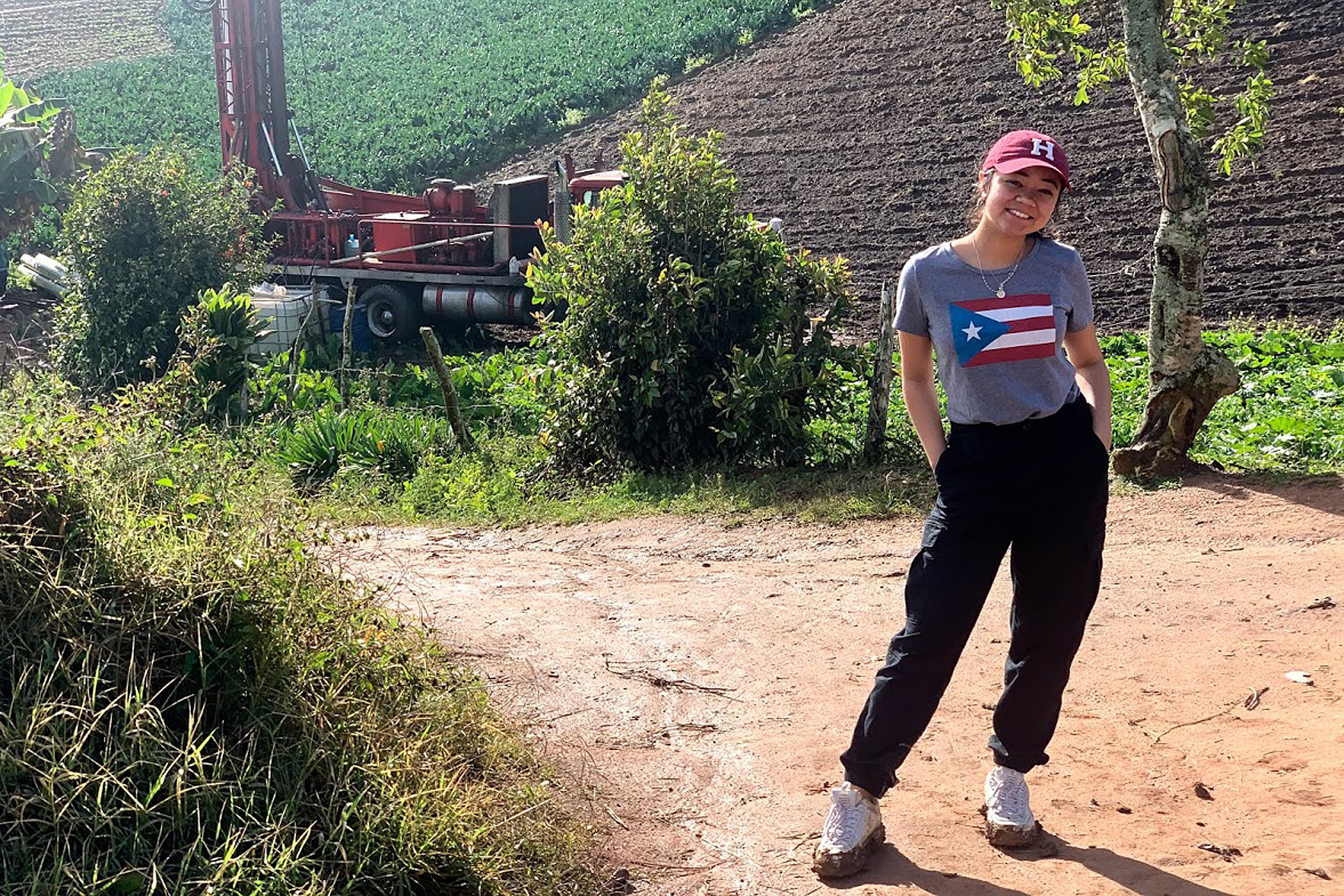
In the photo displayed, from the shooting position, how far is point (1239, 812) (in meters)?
4.05

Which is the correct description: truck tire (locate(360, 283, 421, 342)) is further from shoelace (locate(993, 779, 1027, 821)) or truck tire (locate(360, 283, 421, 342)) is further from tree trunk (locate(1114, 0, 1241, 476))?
shoelace (locate(993, 779, 1027, 821))

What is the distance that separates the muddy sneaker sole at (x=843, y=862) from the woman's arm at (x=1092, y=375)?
4.23 ft

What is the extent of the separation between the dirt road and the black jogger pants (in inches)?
18.0

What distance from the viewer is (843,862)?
12.4 feet

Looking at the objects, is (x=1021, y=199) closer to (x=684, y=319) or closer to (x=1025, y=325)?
(x=1025, y=325)

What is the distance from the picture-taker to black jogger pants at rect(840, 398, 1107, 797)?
3.63m

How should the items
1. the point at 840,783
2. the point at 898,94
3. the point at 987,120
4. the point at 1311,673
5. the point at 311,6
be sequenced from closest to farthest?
1. the point at 840,783
2. the point at 1311,673
3. the point at 987,120
4. the point at 898,94
5. the point at 311,6

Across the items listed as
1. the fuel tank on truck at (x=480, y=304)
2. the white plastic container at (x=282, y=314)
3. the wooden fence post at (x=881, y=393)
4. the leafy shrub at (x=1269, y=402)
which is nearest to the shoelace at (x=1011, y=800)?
the leafy shrub at (x=1269, y=402)

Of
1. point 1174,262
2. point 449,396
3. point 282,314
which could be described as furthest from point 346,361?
point 1174,262

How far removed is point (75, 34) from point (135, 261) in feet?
128

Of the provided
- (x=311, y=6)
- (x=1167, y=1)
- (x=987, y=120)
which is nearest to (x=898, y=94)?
(x=987, y=120)

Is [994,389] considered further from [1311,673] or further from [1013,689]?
[1311,673]

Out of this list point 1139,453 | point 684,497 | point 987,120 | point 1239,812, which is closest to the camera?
point 1239,812

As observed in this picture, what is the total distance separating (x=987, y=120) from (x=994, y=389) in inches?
790
